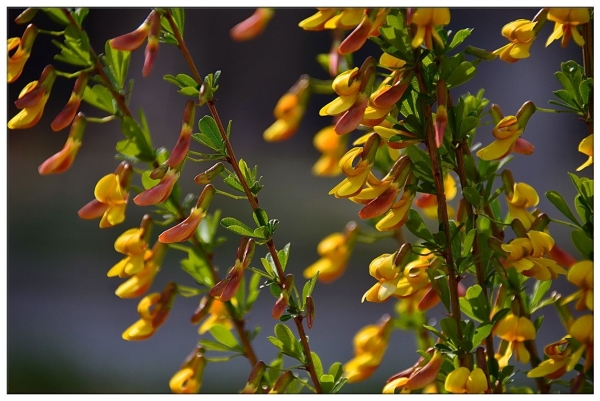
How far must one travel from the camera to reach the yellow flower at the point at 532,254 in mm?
516

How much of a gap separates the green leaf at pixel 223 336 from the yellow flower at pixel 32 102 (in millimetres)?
213

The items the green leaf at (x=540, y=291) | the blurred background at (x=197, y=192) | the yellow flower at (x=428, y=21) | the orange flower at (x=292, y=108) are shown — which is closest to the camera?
the yellow flower at (x=428, y=21)

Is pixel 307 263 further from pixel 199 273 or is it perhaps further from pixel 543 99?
pixel 199 273

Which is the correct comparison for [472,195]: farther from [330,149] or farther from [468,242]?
[330,149]

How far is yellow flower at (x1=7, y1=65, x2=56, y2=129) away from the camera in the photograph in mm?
542

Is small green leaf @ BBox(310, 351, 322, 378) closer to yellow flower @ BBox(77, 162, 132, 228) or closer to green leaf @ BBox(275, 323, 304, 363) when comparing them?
green leaf @ BBox(275, 323, 304, 363)

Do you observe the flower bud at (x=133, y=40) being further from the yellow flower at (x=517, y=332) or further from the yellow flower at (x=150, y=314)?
the yellow flower at (x=517, y=332)

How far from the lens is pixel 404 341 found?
9.08 feet

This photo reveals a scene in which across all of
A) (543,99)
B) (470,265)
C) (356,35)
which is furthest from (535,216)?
(543,99)

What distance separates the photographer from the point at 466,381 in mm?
511

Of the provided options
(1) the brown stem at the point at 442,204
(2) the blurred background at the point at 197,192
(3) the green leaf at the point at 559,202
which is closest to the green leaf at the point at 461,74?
(1) the brown stem at the point at 442,204

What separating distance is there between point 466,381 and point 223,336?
204 millimetres

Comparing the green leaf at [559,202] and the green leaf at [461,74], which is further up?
the green leaf at [461,74]

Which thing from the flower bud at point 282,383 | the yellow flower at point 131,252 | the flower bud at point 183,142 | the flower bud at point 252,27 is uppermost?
the flower bud at point 252,27
